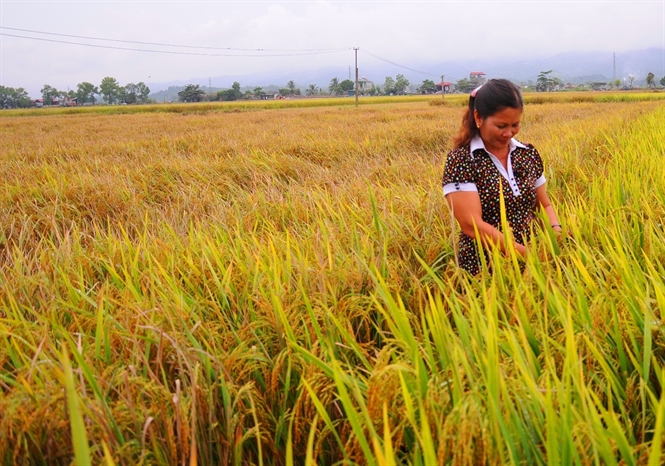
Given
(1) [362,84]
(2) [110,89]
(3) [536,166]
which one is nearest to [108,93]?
(2) [110,89]

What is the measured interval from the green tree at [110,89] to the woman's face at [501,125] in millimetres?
96739

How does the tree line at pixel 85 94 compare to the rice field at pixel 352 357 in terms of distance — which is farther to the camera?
the tree line at pixel 85 94

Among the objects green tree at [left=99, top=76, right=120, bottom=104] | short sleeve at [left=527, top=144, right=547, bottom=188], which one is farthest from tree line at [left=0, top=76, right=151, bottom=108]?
short sleeve at [left=527, top=144, right=547, bottom=188]

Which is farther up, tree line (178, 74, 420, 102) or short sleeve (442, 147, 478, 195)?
tree line (178, 74, 420, 102)

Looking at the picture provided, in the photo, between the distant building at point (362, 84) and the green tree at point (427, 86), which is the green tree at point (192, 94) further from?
the green tree at point (427, 86)

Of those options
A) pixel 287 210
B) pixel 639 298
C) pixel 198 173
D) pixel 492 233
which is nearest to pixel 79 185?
pixel 198 173

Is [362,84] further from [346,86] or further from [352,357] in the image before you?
[352,357]

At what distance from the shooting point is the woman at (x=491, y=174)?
169cm

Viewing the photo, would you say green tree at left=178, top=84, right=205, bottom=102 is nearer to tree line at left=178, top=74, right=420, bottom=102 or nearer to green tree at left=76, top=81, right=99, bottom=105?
tree line at left=178, top=74, right=420, bottom=102

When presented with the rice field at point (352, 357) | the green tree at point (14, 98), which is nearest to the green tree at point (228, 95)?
the green tree at point (14, 98)

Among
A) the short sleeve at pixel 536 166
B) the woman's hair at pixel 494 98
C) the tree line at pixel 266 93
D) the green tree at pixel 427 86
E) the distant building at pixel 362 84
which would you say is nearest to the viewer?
the woman's hair at pixel 494 98

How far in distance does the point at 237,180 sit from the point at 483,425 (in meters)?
3.98

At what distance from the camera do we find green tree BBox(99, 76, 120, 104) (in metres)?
88.5

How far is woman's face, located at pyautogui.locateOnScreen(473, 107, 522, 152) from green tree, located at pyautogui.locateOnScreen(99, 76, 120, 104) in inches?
3809
